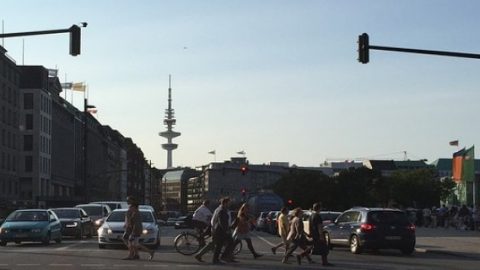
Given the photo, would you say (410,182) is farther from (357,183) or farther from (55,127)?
(55,127)

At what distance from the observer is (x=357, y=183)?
12000 cm

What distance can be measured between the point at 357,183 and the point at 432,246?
9015 cm

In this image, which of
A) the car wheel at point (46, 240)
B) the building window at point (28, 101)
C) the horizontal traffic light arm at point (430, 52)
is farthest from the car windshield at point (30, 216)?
the building window at point (28, 101)

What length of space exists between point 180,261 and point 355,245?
692cm

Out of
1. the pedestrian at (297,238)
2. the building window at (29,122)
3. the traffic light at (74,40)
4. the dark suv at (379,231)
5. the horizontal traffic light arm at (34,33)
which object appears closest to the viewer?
the pedestrian at (297,238)

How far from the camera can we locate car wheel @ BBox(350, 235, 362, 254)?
26.0 meters

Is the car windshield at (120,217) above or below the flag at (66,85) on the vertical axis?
below

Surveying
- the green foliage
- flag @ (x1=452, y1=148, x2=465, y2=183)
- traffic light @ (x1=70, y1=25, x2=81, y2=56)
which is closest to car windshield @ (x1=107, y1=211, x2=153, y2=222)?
traffic light @ (x1=70, y1=25, x2=81, y2=56)

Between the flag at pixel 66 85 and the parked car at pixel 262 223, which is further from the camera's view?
the flag at pixel 66 85

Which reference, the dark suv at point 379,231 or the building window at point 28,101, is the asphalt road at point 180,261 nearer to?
the dark suv at point 379,231

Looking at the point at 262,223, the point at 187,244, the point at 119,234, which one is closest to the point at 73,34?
the point at 119,234

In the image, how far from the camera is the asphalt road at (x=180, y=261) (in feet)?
65.7

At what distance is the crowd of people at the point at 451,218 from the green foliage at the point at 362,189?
174 ft

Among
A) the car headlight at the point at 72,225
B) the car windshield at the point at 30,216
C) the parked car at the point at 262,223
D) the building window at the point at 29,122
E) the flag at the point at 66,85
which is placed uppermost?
the flag at the point at 66,85
